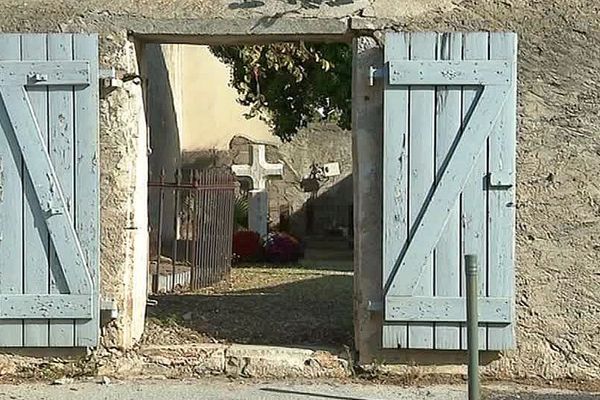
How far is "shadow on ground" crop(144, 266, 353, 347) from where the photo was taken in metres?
7.20

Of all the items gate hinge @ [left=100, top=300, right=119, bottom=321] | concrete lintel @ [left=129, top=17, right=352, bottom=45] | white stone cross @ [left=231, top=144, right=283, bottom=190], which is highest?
concrete lintel @ [left=129, top=17, right=352, bottom=45]

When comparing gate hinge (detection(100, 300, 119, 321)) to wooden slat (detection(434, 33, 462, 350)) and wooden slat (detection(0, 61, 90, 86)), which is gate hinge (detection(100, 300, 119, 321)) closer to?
wooden slat (detection(0, 61, 90, 86))

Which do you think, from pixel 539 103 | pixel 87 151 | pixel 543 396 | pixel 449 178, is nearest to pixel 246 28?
pixel 87 151

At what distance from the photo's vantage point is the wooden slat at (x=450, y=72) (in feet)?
20.5

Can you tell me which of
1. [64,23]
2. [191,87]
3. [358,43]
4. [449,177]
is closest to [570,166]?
[449,177]

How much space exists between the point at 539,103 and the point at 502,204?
2.36ft

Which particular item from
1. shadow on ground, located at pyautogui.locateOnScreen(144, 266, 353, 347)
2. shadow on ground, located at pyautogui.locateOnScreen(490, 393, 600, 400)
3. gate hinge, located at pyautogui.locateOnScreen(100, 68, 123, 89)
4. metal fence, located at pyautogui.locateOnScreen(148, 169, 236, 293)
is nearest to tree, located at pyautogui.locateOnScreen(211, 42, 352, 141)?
metal fence, located at pyautogui.locateOnScreen(148, 169, 236, 293)

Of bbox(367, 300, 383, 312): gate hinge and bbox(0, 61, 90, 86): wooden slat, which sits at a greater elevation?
bbox(0, 61, 90, 86): wooden slat

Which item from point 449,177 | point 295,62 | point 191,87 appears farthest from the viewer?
point 191,87

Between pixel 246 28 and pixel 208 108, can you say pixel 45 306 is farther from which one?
pixel 208 108

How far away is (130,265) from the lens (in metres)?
6.64

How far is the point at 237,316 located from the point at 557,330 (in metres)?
2.91

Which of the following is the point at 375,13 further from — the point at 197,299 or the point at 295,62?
the point at 295,62

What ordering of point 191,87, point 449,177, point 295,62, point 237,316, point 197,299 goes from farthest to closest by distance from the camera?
point 191,87, point 295,62, point 197,299, point 237,316, point 449,177
